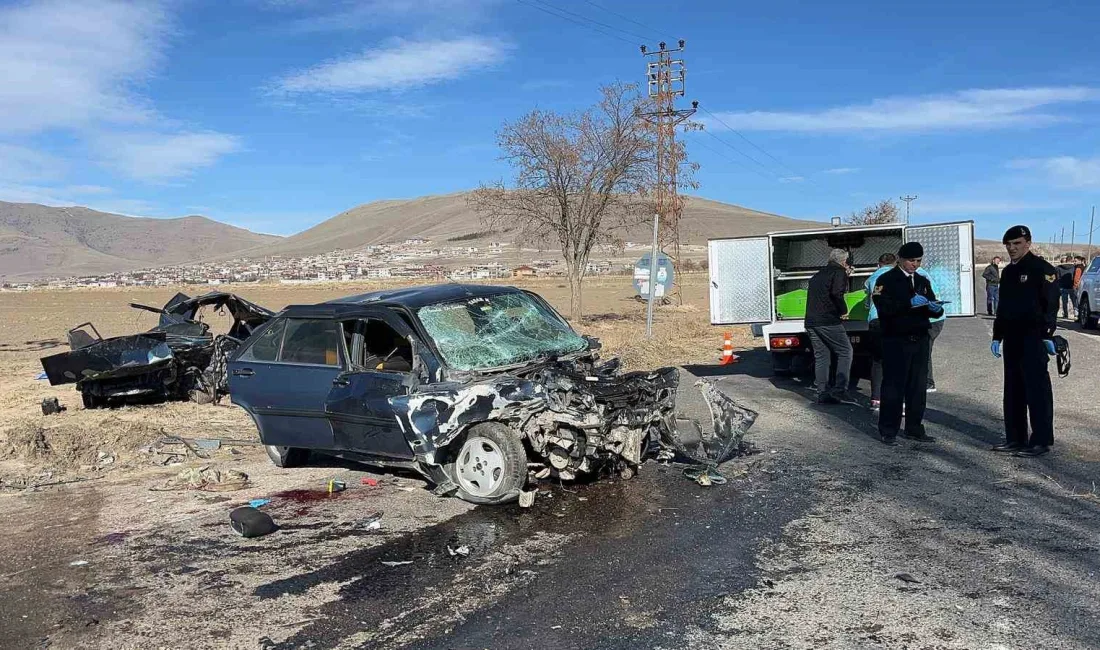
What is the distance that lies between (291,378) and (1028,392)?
598 centimetres

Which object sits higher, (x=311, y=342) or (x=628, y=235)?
(x=628, y=235)

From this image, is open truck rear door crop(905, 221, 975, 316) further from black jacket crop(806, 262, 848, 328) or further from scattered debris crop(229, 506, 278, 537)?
scattered debris crop(229, 506, 278, 537)

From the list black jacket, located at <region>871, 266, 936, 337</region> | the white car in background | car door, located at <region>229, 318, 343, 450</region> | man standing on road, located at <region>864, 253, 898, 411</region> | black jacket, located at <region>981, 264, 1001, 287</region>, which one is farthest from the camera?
black jacket, located at <region>981, 264, 1001, 287</region>

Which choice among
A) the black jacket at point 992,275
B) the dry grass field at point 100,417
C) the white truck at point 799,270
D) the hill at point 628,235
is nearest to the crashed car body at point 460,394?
the dry grass field at point 100,417

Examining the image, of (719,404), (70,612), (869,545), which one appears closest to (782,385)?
(719,404)

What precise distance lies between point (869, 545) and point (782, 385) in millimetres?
6810

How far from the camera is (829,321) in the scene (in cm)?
969

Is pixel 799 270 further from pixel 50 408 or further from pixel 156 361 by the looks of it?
pixel 50 408

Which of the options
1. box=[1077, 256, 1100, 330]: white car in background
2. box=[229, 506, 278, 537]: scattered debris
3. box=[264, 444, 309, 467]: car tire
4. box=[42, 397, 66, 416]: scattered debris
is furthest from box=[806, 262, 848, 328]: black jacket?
box=[1077, 256, 1100, 330]: white car in background

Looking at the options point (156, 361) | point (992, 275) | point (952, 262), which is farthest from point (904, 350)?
point (992, 275)

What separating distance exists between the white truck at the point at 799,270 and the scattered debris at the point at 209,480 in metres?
7.17

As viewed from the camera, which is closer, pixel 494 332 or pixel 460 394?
pixel 460 394

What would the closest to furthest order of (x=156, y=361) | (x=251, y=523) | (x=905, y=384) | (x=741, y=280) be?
(x=251, y=523) → (x=905, y=384) → (x=156, y=361) → (x=741, y=280)

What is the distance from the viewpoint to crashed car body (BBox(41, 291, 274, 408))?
10.2 metres
